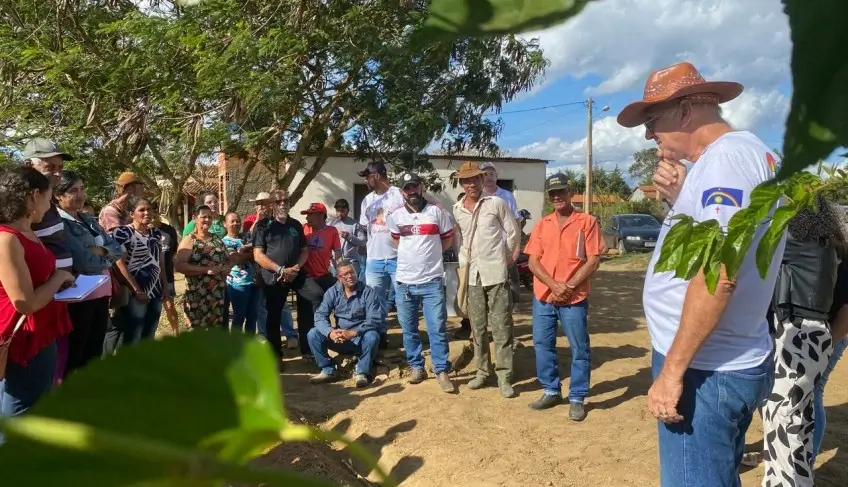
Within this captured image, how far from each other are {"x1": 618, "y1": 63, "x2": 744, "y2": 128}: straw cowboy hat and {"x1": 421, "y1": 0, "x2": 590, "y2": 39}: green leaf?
5.32ft

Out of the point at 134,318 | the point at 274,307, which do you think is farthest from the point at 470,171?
the point at 134,318

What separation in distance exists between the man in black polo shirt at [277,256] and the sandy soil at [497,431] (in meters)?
0.60

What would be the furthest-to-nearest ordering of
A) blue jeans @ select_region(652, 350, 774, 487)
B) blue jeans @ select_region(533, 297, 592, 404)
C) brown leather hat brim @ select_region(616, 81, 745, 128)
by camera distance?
blue jeans @ select_region(533, 297, 592, 404) < brown leather hat brim @ select_region(616, 81, 745, 128) < blue jeans @ select_region(652, 350, 774, 487)

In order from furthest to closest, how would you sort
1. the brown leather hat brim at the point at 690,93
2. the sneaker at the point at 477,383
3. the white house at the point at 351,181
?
the white house at the point at 351,181, the sneaker at the point at 477,383, the brown leather hat brim at the point at 690,93

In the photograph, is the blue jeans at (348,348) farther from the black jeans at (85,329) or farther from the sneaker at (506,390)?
the black jeans at (85,329)

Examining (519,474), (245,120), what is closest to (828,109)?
(519,474)

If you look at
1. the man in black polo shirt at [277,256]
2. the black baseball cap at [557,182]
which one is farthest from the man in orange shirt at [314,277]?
the black baseball cap at [557,182]

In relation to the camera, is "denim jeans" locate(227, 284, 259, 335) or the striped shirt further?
"denim jeans" locate(227, 284, 259, 335)

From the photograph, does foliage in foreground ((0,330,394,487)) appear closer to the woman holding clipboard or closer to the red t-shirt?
the woman holding clipboard

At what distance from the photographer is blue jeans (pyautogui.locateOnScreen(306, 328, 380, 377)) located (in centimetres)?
550

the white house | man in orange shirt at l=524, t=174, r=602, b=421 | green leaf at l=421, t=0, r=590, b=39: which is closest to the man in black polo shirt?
man in orange shirt at l=524, t=174, r=602, b=421

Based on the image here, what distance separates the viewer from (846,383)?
5531 millimetres

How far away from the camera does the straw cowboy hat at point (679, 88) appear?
1.94m

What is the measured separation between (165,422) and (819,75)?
45 cm
